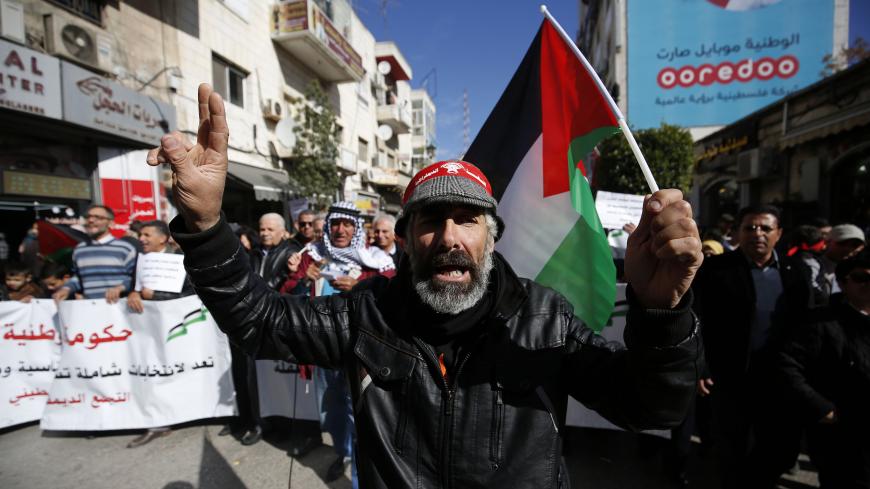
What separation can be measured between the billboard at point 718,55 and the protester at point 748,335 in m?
21.3

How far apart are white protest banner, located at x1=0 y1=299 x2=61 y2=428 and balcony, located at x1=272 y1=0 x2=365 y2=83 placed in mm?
12027

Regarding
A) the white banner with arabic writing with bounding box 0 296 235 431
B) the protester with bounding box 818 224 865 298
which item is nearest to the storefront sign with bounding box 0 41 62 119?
the white banner with arabic writing with bounding box 0 296 235 431

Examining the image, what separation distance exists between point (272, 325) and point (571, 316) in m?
1.06

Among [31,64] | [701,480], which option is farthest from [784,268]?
[31,64]

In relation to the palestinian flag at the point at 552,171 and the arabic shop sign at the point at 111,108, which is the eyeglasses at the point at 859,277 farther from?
the arabic shop sign at the point at 111,108

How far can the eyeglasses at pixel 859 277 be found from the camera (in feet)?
6.97

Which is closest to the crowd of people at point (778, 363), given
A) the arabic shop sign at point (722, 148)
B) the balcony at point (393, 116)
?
the arabic shop sign at point (722, 148)

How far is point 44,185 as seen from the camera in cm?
724

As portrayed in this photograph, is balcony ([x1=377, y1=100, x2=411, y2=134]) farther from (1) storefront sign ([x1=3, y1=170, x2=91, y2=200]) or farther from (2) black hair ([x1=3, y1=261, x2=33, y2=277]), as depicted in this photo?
(2) black hair ([x1=3, y1=261, x2=33, y2=277])

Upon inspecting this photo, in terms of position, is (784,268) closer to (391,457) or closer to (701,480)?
(701,480)

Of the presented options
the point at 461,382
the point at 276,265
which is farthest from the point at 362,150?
the point at 461,382

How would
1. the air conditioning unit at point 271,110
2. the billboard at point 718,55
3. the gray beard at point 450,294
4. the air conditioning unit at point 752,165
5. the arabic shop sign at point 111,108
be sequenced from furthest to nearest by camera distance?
the billboard at point 718,55
the air conditioning unit at point 271,110
the air conditioning unit at point 752,165
the arabic shop sign at point 111,108
the gray beard at point 450,294

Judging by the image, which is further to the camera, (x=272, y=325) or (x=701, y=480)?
(x=701, y=480)

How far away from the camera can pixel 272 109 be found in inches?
508
